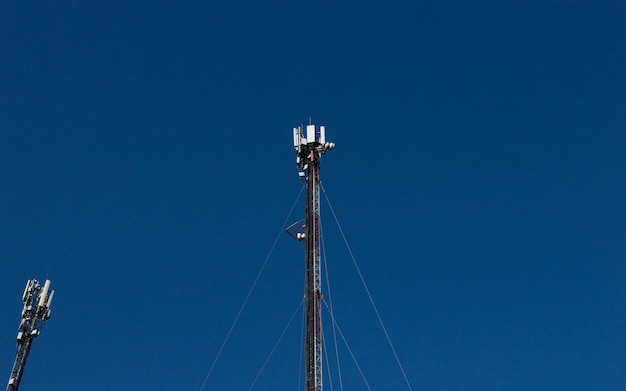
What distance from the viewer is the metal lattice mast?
68438 mm

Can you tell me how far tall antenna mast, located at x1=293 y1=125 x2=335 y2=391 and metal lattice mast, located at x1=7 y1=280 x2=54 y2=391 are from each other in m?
28.3

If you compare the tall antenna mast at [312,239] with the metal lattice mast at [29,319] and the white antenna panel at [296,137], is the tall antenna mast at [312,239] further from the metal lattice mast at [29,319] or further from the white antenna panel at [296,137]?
the metal lattice mast at [29,319]

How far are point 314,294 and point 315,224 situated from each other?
21.0 ft

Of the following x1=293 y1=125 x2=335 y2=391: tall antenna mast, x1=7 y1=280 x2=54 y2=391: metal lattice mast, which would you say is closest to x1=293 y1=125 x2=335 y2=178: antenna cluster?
x1=293 y1=125 x2=335 y2=391: tall antenna mast

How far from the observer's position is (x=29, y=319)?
72438mm

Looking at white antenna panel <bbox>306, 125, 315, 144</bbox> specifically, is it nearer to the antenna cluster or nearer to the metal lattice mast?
the antenna cluster

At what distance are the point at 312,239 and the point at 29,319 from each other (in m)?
30.5

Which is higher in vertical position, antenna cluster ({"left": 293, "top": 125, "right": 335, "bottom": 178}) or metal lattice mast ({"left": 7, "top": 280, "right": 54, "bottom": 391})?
antenna cluster ({"left": 293, "top": 125, "right": 335, "bottom": 178})

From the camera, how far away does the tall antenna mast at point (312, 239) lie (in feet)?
184

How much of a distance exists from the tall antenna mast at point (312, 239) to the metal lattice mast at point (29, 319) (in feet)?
92.8

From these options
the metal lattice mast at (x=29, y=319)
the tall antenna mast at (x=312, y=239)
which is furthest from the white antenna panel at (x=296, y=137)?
the metal lattice mast at (x=29, y=319)

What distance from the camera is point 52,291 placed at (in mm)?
74875

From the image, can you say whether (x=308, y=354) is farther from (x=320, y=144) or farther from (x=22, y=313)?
(x=22, y=313)

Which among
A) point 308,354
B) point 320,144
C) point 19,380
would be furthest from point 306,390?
point 19,380
